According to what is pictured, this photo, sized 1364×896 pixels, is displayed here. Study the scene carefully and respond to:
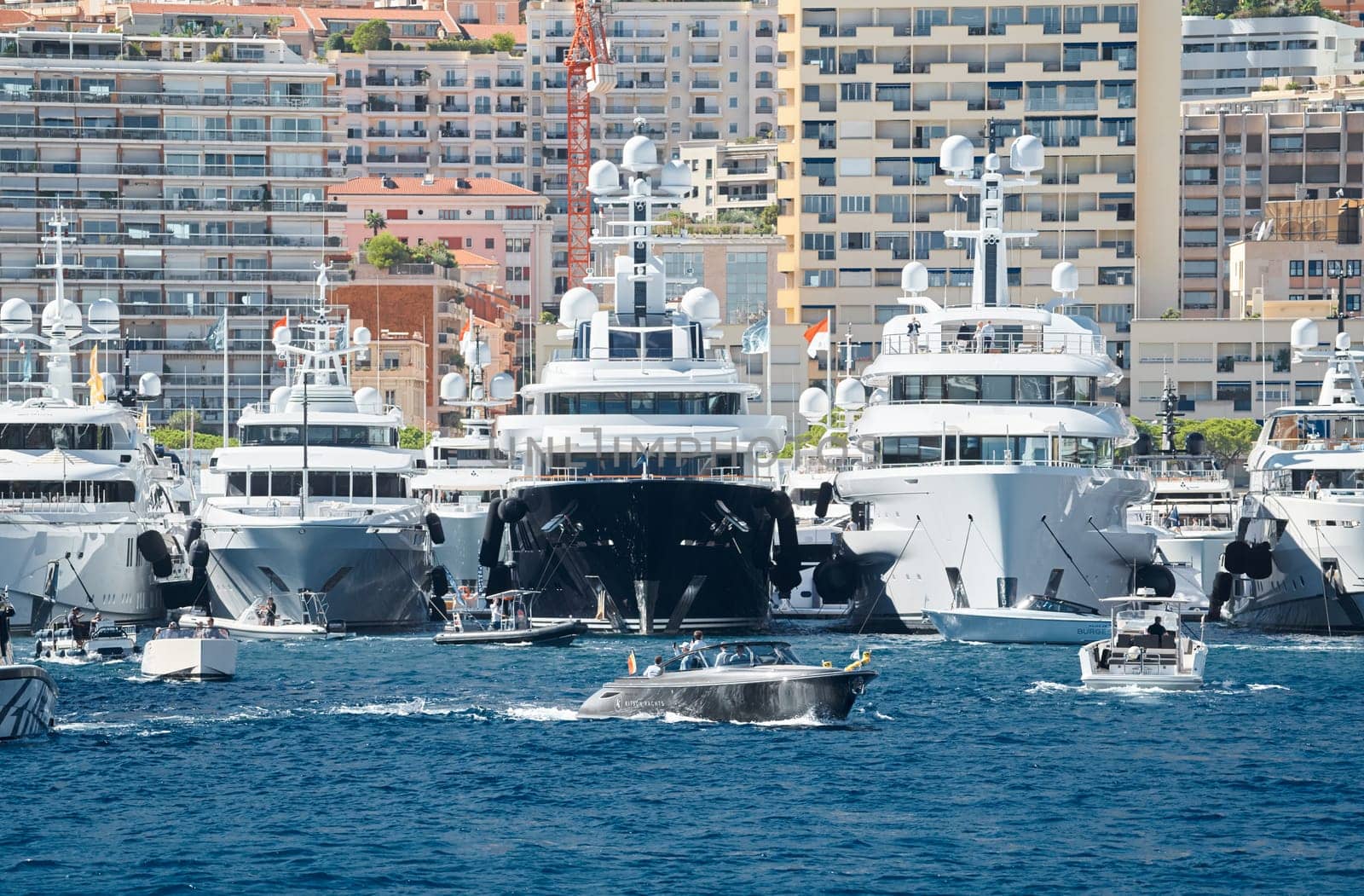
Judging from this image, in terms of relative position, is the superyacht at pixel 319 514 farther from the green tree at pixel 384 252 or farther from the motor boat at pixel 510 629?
the green tree at pixel 384 252

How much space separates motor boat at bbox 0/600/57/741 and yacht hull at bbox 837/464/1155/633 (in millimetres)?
29158

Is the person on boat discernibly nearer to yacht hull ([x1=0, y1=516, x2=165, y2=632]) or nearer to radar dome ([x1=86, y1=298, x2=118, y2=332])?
yacht hull ([x1=0, y1=516, x2=165, y2=632])

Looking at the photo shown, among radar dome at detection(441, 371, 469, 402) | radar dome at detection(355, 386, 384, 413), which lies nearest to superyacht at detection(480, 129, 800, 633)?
radar dome at detection(355, 386, 384, 413)

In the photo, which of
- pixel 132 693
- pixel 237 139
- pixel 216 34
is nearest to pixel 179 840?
pixel 132 693

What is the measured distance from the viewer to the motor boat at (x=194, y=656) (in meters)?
65.2

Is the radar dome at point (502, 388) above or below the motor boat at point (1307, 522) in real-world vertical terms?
above

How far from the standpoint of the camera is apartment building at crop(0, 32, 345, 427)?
154125 millimetres

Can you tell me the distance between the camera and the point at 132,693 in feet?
208

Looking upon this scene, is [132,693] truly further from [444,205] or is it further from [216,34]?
[444,205]

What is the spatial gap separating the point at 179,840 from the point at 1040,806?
14.9m

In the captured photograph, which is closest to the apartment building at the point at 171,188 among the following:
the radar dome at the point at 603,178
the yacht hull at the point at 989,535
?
the radar dome at the point at 603,178

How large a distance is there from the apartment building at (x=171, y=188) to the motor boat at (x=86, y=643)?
81.7m

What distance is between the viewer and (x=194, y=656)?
65.2 m

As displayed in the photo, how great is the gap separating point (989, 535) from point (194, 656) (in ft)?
73.2
